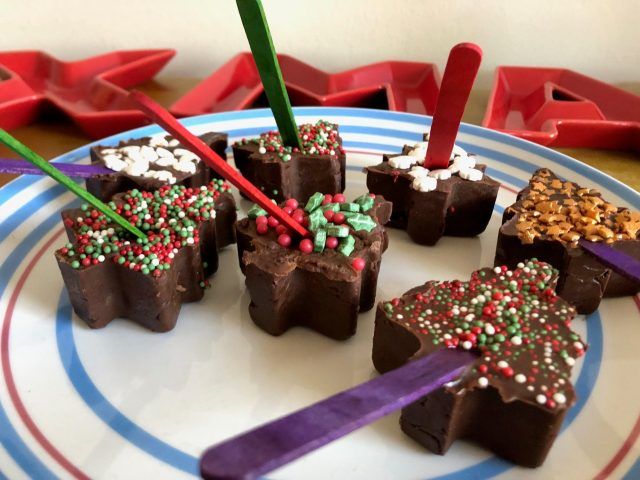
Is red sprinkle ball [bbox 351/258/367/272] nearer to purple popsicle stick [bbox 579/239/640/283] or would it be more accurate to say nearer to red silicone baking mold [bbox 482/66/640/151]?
purple popsicle stick [bbox 579/239/640/283]

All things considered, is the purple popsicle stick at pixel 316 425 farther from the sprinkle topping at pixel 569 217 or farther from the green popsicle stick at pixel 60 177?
the green popsicle stick at pixel 60 177

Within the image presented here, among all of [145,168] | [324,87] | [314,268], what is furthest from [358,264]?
[324,87]

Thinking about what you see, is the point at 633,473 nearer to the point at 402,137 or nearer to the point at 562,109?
the point at 402,137

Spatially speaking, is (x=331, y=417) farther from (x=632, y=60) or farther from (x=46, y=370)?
(x=632, y=60)

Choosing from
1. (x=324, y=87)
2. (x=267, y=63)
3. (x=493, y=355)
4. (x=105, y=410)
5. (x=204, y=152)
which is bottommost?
(x=105, y=410)

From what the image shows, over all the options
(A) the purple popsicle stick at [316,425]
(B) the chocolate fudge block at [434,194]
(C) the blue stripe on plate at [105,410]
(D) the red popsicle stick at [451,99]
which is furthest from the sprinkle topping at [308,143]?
(A) the purple popsicle stick at [316,425]
